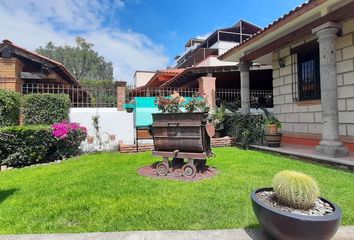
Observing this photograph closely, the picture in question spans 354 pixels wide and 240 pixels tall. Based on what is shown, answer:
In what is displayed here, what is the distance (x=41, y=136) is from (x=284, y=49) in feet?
29.2

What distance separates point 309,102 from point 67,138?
8023mm

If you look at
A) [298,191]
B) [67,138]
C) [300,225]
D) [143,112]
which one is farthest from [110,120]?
[300,225]

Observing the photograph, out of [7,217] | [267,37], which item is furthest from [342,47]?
[7,217]

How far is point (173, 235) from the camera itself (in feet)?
9.11

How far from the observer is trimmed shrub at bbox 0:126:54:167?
288 inches

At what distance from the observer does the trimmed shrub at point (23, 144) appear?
7.31 metres

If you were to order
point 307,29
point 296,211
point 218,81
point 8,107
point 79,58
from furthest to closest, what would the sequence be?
point 79,58 < point 218,81 < point 8,107 < point 307,29 < point 296,211

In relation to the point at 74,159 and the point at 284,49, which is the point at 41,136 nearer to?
the point at 74,159

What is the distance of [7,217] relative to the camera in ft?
11.3

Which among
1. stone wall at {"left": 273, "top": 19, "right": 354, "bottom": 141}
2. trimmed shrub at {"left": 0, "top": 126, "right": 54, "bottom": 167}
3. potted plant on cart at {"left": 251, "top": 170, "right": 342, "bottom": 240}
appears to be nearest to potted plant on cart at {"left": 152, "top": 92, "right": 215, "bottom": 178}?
potted plant on cart at {"left": 251, "top": 170, "right": 342, "bottom": 240}

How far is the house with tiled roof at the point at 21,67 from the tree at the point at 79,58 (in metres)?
36.8

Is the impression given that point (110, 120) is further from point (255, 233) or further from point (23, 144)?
point (255, 233)

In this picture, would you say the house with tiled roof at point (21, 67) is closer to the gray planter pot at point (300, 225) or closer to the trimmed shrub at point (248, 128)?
the trimmed shrub at point (248, 128)

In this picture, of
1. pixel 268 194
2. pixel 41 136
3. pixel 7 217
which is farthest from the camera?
pixel 41 136
